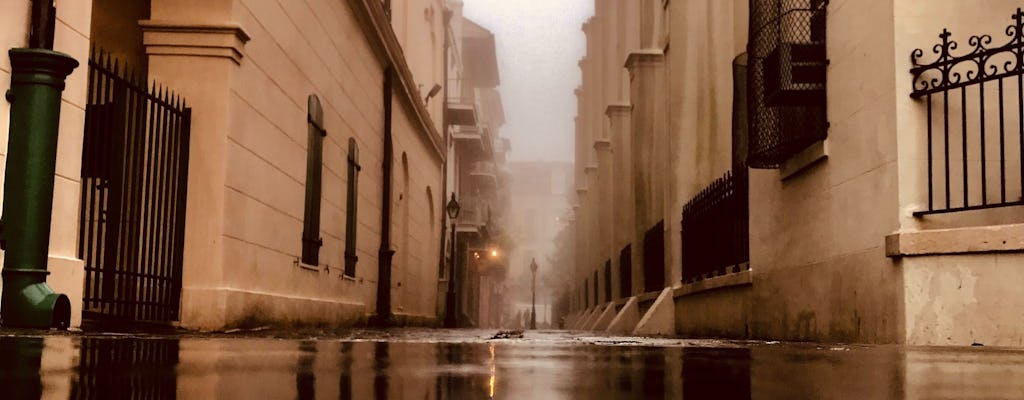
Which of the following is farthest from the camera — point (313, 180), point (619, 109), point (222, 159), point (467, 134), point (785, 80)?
point (467, 134)

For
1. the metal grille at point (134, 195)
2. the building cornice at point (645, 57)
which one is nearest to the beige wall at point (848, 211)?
the metal grille at point (134, 195)

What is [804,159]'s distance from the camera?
340 inches

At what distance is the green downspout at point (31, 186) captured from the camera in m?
6.17

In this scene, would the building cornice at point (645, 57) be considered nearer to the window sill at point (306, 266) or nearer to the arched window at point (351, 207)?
the arched window at point (351, 207)

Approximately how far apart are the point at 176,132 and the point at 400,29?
14.5m

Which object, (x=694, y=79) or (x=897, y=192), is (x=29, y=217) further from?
(x=694, y=79)

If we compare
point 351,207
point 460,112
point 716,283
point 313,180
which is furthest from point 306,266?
point 460,112

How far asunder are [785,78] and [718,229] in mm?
4542

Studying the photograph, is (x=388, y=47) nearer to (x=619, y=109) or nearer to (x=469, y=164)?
(x=619, y=109)

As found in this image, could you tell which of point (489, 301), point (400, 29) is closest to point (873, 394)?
point (400, 29)

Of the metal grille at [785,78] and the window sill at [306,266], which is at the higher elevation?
the metal grille at [785,78]

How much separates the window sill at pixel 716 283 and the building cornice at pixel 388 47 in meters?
6.75

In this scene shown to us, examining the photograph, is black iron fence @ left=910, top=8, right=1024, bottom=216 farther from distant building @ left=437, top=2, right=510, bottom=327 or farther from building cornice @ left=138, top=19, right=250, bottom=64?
distant building @ left=437, top=2, right=510, bottom=327

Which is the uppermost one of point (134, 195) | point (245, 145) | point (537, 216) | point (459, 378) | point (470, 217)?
point (537, 216)
